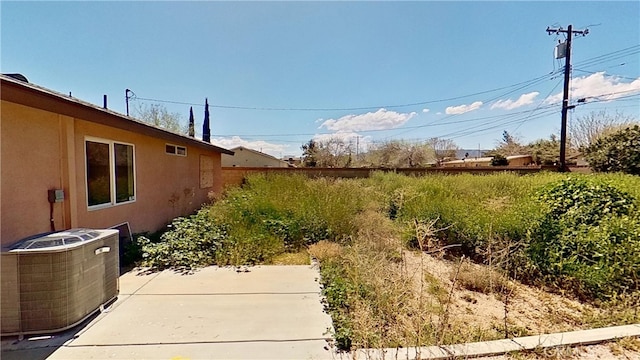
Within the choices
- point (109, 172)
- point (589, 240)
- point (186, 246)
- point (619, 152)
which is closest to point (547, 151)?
point (619, 152)

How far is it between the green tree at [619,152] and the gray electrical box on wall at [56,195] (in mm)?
20891

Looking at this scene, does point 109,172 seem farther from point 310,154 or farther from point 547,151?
point 547,151

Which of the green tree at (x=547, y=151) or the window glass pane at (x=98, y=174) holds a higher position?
the green tree at (x=547, y=151)

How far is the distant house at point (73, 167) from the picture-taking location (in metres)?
3.07

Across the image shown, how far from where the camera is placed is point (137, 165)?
6.00 meters

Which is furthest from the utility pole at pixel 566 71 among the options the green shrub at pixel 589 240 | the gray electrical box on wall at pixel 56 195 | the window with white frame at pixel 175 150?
the gray electrical box on wall at pixel 56 195

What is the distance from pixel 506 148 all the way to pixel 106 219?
4506cm

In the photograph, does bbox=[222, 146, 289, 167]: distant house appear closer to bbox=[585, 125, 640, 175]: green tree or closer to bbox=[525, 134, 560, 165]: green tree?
bbox=[585, 125, 640, 175]: green tree

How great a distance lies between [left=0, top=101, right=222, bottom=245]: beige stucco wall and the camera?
3.09 meters

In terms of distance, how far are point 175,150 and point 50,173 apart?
454 cm

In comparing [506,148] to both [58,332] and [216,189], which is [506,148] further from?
[58,332]

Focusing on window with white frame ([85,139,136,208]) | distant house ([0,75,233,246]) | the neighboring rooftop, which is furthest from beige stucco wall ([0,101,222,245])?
the neighboring rooftop

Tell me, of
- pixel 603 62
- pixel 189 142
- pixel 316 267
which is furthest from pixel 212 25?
pixel 603 62

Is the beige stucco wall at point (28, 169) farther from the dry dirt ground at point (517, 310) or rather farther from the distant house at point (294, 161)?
the distant house at point (294, 161)
